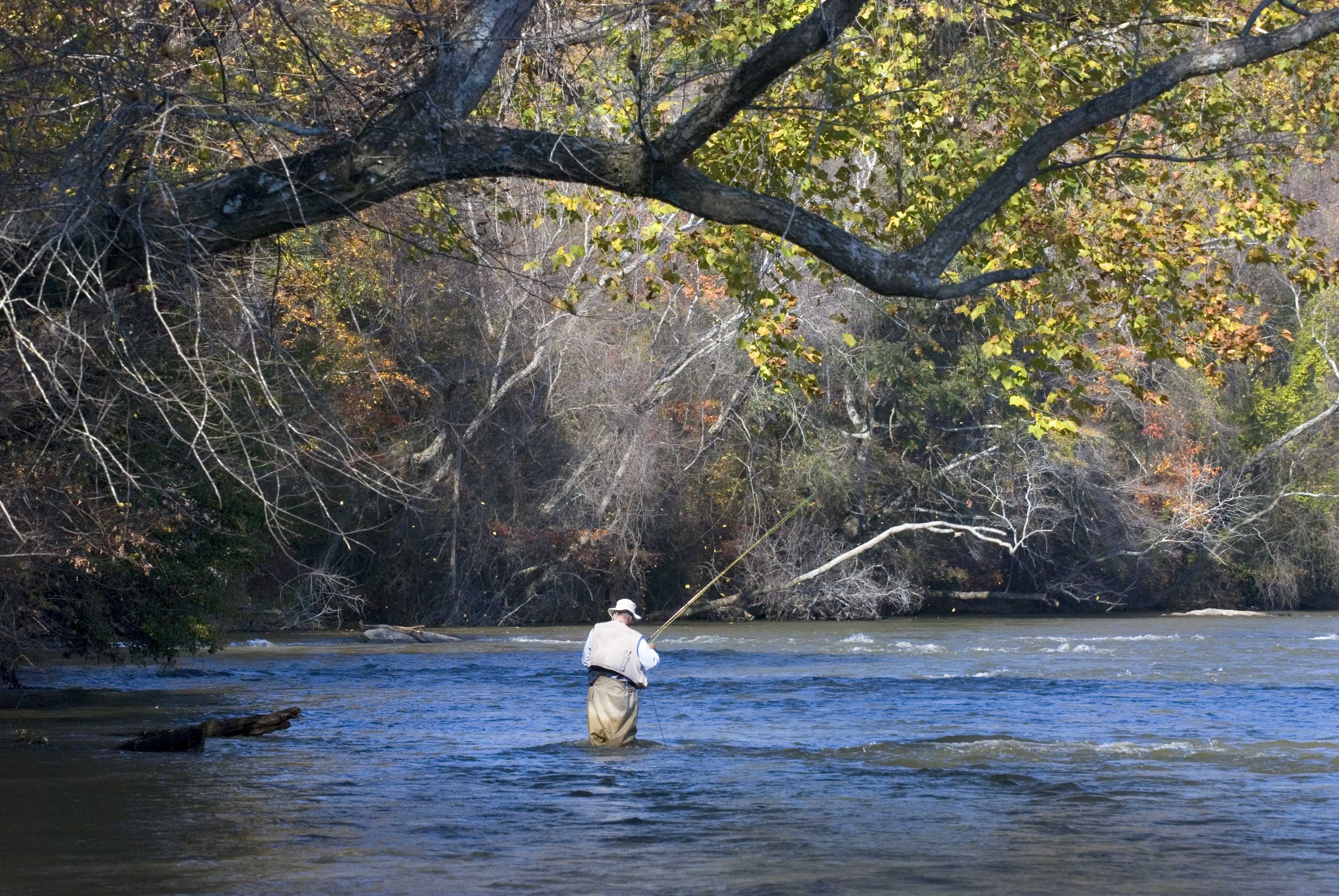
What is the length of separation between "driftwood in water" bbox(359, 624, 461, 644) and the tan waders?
15428 millimetres

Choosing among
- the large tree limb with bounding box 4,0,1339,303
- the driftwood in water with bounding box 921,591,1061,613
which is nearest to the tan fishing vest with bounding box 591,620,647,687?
the large tree limb with bounding box 4,0,1339,303

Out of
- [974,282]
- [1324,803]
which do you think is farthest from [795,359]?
[974,282]

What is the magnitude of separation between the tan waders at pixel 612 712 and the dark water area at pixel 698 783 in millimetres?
218

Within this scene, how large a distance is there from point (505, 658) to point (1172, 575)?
2333cm

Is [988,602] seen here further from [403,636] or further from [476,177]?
[476,177]

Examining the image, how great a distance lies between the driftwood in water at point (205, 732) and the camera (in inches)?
528

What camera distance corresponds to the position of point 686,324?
35375 mm

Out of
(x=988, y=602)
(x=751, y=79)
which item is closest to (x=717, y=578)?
(x=751, y=79)

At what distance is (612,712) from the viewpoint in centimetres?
1420

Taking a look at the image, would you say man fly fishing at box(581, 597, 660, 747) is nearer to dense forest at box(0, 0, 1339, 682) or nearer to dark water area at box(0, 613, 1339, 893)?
dark water area at box(0, 613, 1339, 893)

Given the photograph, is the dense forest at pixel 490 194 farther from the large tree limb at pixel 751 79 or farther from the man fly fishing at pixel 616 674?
the man fly fishing at pixel 616 674

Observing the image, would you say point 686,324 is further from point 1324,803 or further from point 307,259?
point 1324,803

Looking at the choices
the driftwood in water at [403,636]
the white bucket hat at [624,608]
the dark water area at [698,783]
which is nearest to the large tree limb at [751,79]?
the dark water area at [698,783]

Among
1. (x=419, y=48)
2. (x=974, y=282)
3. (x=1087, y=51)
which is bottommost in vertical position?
(x=974, y=282)
